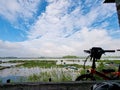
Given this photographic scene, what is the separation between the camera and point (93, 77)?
5.12m

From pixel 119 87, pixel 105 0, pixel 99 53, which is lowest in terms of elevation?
pixel 119 87

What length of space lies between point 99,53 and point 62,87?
1227mm

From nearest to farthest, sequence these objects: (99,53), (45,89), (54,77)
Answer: (45,89)
(99,53)
(54,77)

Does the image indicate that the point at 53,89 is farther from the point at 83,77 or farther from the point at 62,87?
the point at 83,77

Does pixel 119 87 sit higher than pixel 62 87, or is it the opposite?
pixel 119 87

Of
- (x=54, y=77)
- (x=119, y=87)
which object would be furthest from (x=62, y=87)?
(x=54, y=77)

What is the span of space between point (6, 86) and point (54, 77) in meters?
4.01

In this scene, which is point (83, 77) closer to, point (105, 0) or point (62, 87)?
point (62, 87)

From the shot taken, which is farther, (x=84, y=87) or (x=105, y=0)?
(x=105, y=0)

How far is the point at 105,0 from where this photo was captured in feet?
16.2

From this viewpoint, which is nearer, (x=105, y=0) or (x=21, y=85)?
(x=21, y=85)

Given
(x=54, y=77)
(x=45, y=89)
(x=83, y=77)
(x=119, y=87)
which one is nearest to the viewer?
(x=119, y=87)

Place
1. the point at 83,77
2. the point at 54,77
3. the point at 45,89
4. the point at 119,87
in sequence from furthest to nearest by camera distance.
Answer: the point at 54,77 → the point at 83,77 → the point at 45,89 → the point at 119,87

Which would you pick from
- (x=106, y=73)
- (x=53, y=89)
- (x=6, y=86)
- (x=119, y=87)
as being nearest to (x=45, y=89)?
(x=53, y=89)
